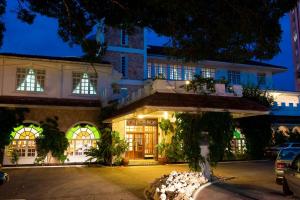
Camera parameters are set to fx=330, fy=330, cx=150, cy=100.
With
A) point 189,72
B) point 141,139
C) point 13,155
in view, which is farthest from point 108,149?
point 189,72

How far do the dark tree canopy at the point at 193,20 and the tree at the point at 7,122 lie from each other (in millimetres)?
12404

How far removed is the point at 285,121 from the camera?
2616 centimetres

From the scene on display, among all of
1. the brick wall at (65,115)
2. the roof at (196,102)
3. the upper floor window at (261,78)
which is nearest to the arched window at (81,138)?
the brick wall at (65,115)

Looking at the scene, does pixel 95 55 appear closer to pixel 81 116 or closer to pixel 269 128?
pixel 81 116

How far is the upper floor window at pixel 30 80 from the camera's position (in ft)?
75.9

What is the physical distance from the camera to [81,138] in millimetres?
23422

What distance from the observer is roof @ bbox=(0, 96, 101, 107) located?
21.5m

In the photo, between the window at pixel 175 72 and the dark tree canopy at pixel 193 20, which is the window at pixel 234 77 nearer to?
the window at pixel 175 72

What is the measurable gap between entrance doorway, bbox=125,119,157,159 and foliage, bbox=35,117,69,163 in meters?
4.32

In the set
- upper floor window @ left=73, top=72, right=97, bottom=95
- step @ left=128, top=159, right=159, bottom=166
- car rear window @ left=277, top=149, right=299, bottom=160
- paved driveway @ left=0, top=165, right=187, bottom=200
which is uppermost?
upper floor window @ left=73, top=72, right=97, bottom=95

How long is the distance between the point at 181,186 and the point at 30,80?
55.0 feet

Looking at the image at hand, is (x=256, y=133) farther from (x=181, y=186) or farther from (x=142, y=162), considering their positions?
(x=181, y=186)

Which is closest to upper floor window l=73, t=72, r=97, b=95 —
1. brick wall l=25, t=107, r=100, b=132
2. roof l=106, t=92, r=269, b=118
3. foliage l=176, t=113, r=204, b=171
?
brick wall l=25, t=107, r=100, b=132

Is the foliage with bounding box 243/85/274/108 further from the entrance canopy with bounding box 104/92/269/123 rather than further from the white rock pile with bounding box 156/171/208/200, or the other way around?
the white rock pile with bounding box 156/171/208/200
